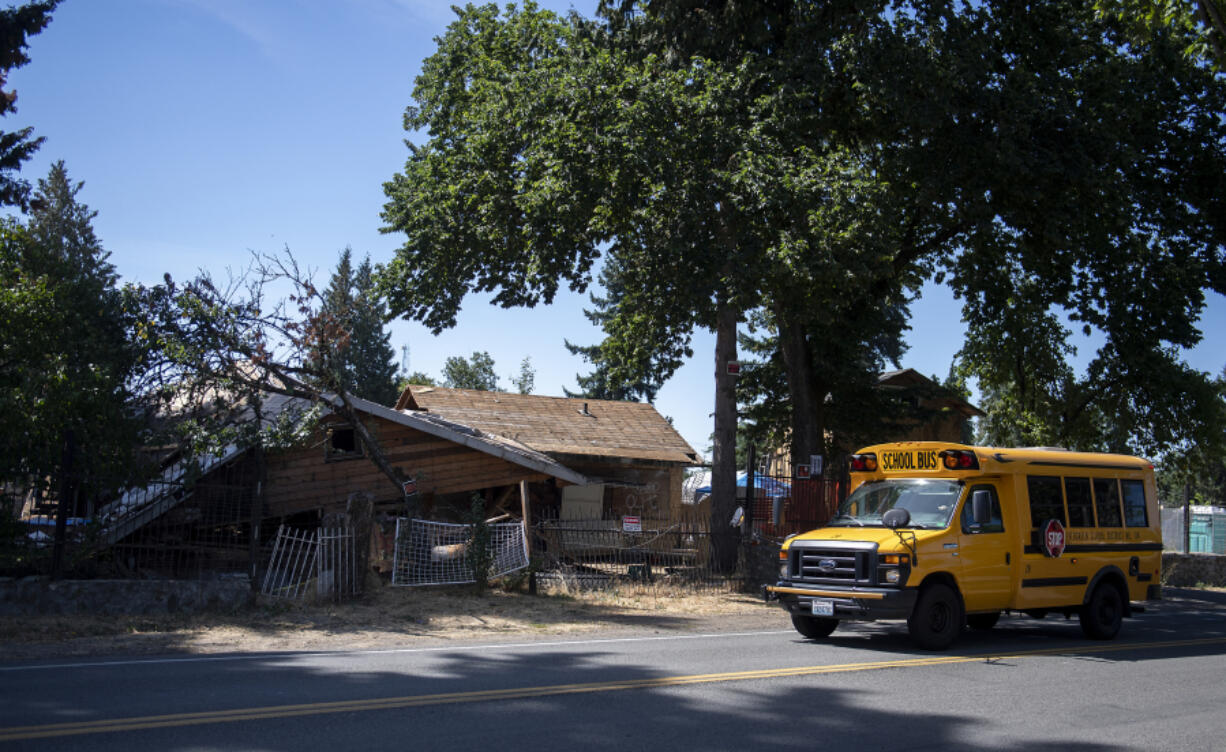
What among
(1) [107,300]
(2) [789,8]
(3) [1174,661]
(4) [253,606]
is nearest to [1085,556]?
(3) [1174,661]

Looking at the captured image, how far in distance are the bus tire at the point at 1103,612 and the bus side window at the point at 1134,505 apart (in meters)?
1.08

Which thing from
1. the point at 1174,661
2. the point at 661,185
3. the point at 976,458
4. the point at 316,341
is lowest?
the point at 1174,661

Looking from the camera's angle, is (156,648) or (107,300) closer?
(156,648)

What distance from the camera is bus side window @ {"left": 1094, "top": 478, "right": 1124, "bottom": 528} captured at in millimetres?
13016

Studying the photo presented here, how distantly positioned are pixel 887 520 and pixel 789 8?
43.6 ft

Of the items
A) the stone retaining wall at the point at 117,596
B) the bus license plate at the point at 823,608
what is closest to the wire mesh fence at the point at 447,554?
the stone retaining wall at the point at 117,596

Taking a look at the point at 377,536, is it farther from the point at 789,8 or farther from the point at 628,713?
the point at 789,8

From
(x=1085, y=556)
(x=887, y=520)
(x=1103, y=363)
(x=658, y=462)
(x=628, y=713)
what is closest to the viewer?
(x=628, y=713)

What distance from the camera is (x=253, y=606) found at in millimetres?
13180

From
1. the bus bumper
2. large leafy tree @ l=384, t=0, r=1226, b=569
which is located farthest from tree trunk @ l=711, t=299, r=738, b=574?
the bus bumper

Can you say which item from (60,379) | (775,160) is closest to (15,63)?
(60,379)

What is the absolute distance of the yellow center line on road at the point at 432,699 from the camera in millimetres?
6219

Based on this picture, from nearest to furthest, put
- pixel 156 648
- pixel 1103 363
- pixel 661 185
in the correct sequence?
pixel 156 648 → pixel 661 185 → pixel 1103 363

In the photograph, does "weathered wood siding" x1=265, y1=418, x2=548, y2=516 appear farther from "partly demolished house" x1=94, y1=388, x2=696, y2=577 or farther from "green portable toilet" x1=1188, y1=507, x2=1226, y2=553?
"green portable toilet" x1=1188, y1=507, x2=1226, y2=553
